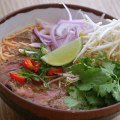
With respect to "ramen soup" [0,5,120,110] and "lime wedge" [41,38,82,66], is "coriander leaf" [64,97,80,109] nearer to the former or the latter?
"ramen soup" [0,5,120,110]

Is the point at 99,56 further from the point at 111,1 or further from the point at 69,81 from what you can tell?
the point at 111,1

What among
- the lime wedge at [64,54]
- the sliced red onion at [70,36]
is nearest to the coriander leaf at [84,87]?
the lime wedge at [64,54]

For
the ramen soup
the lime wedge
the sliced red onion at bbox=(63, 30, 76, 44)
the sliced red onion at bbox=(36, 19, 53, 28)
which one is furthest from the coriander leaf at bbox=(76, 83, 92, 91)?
the sliced red onion at bbox=(36, 19, 53, 28)

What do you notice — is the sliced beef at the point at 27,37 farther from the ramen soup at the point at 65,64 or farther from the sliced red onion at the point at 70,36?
the sliced red onion at the point at 70,36

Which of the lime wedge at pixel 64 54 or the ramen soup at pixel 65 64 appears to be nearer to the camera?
the ramen soup at pixel 65 64

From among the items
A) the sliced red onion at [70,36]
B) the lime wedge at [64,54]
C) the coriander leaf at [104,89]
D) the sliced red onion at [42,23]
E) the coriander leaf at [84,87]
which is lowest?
the coriander leaf at [104,89]

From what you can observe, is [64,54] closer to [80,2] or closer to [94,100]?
[94,100]

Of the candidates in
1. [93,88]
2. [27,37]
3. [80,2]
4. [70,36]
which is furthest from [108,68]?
[80,2]
